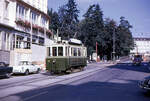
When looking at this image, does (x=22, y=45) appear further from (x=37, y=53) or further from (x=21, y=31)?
(x=37, y=53)

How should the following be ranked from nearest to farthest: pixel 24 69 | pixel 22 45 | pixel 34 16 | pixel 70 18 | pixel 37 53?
1. pixel 24 69
2. pixel 22 45
3. pixel 37 53
4. pixel 34 16
5. pixel 70 18

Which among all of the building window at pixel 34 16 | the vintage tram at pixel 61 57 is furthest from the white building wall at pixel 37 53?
the vintage tram at pixel 61 57

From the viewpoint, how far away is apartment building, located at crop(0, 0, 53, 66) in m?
23.2

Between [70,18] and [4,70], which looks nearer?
[4,70]

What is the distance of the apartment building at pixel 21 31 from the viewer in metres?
23.2

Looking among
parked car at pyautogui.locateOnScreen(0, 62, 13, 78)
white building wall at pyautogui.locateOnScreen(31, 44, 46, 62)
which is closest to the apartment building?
white building wall at pyautogui.locateOnScreen(31, 44, 46, 62)

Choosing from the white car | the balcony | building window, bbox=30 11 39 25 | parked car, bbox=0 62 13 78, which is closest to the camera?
parked car, bbox=0 62 13 78

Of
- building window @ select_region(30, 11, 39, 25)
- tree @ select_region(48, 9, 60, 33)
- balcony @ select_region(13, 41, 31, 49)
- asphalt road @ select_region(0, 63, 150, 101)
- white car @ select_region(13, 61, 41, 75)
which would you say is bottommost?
asphalt road @ select_region(0, 63, 150, 101)

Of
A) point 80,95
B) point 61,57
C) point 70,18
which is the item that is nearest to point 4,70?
point 61,57

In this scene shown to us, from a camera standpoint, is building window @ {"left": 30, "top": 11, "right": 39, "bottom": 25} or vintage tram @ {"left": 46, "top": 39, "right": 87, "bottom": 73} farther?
building window @ {"left": 30, "top": 11, "right": 39, "bottom": 25}

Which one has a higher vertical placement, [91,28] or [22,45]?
[91,28]

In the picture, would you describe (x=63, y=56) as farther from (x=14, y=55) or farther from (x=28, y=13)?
(x=28, y=13)

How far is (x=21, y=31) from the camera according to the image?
26453mm

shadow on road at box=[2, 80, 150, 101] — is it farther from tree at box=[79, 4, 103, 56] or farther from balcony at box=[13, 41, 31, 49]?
tree at box=[79, 4, 103, 56]
